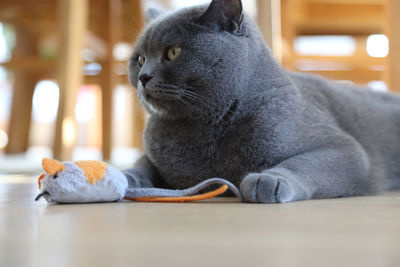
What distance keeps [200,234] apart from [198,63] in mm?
446

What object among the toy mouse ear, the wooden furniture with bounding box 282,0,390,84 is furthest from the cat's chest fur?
the wooden furniture with bounding box 282,0,390,84

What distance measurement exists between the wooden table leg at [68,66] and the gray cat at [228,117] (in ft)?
2.13

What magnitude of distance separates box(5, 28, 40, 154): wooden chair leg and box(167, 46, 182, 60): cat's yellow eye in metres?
2.49

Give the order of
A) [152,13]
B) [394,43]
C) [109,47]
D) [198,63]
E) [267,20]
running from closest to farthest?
[198,63], [152,13], [267,20], [394,43], [109,47]

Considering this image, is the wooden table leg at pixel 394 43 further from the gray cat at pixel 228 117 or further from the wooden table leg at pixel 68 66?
the wooden table leg at pixel 68 66

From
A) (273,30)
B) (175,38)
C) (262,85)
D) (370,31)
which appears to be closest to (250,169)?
(262,85)

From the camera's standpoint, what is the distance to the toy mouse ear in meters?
0.80

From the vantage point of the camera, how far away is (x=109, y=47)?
2584 millimetres

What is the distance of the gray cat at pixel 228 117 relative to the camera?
934 mm

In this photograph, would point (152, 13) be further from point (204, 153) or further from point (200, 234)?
point (200, 234)

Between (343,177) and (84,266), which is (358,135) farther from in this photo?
(84,266)

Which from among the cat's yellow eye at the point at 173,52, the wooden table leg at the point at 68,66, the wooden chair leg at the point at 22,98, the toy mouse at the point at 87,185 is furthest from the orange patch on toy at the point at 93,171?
the wooden chair leg at the point at 22,98

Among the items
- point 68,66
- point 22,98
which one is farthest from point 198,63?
point 22,98

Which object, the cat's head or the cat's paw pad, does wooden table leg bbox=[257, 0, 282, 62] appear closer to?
the cat's head
